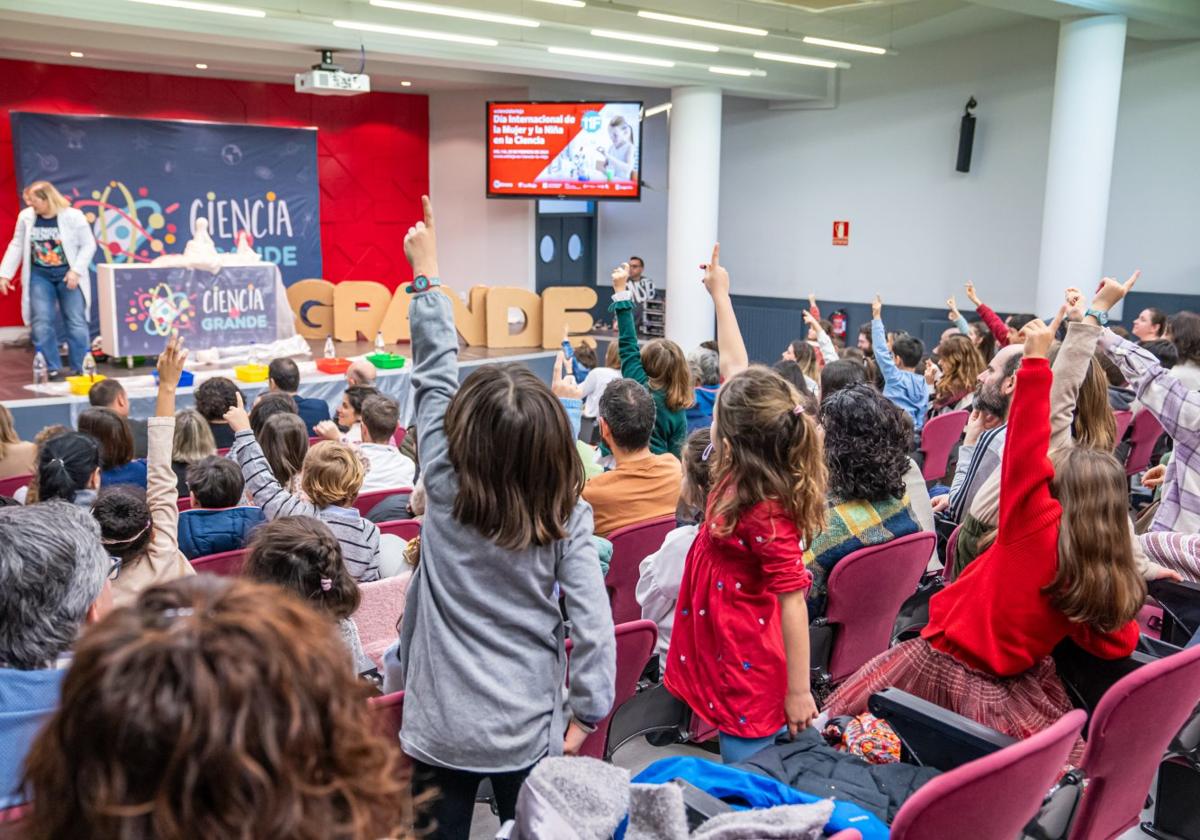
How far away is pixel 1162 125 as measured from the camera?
357 inches

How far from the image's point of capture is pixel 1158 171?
9.10m

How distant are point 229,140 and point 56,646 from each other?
11.8 m

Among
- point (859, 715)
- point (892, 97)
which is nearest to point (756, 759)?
point (859, 715)

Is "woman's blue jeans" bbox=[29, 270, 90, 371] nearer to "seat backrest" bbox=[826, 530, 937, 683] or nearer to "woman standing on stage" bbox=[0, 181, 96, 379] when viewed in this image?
"woman standing on stage" bbox=[0, 181, 96, 379]

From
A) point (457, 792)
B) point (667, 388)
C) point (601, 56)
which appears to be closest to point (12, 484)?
point (667, 388)

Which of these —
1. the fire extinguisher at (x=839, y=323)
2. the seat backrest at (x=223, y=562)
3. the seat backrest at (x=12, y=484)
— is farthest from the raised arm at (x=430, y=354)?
the fire extinguisher at (x=839, y=323)

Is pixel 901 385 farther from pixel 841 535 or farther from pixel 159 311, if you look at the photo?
pixel 159 311

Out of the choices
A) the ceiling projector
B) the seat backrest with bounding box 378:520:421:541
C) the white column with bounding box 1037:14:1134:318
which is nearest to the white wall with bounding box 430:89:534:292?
the ceiling projector

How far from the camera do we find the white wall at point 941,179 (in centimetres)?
910

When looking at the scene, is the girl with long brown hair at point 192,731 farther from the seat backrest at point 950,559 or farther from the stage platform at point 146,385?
the stage platform at point 146,385

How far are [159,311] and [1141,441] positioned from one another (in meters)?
8.04

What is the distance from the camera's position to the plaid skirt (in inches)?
90.7

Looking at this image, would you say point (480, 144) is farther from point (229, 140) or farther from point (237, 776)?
point (237, 776)

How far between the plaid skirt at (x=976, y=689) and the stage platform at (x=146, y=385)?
414cm
